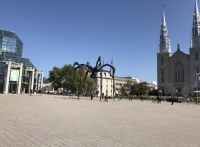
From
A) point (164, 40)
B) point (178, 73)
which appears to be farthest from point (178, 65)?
point (164, 40)

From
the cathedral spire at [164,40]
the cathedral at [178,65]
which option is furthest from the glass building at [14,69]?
the cathedral spire at [164,40]

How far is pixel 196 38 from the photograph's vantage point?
91.9m

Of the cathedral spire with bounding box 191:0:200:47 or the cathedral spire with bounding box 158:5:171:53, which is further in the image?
the cathedral spire with bounding box 158:5:171:53

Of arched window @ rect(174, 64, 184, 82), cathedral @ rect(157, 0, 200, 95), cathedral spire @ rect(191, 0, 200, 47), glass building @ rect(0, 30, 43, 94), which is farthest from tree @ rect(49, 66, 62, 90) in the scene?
cathedral spire @ rect(191, 0, 200, 47)

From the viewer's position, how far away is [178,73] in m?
95.1

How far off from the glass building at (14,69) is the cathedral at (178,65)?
6753 centimetres

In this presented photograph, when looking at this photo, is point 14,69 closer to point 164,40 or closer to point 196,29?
point 164,40

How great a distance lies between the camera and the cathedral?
88062mm

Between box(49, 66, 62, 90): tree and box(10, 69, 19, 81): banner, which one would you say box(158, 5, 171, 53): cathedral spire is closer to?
box(49, 66, 62, 90): tree

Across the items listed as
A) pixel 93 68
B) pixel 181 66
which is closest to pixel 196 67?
pixel 181 66

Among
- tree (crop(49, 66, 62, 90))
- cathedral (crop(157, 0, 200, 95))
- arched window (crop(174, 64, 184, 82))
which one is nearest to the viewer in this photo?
tree (crop(49, 66, 62, 90))

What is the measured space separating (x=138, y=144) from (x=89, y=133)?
6.91 ft

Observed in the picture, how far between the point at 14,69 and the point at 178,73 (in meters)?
78.5

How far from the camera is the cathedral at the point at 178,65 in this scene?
88.1 metres
